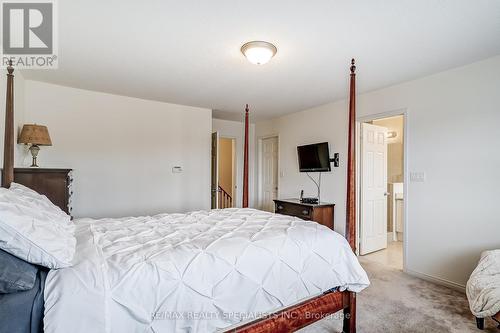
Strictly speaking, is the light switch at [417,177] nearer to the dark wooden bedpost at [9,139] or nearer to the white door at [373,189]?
the white door at [373,189]

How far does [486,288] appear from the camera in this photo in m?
2.00

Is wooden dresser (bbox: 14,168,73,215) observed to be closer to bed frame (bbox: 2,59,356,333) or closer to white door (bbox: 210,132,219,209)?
bed frame (bbox: 2,59,356,333)

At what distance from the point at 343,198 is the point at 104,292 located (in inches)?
145

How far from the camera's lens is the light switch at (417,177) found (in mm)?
3115

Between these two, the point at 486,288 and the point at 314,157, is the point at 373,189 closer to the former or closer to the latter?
the point at 314,157

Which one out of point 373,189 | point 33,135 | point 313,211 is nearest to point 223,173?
point 313,211

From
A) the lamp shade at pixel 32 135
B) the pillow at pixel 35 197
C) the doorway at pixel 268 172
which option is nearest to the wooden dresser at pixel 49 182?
the lamp shade at pixel 32 135

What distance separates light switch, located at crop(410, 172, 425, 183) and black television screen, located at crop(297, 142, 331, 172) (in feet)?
4.15

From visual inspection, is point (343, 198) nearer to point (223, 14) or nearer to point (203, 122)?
point (203, 122)

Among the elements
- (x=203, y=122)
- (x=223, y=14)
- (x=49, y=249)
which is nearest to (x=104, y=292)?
(x=49, y=249)

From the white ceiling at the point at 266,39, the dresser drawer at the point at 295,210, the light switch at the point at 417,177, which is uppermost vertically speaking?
the white ceiling at the point at 266,39

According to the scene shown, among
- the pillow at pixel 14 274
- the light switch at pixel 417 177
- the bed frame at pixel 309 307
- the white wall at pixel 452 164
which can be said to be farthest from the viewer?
the light switch at pixel 417 177

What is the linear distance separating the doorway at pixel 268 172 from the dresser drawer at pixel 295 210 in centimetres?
118

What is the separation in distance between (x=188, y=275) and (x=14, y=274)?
700 mm
